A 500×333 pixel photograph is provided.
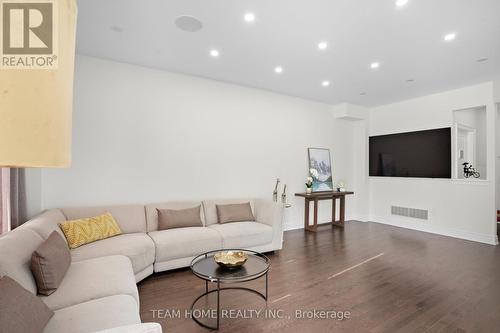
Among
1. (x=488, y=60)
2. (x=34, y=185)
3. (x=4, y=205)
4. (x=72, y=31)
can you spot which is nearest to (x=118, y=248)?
(x=4, y=205)

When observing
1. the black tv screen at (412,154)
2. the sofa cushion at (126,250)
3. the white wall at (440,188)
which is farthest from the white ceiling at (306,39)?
the sofa cushion at (126,250)

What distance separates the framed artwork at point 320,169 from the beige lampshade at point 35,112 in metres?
5.39

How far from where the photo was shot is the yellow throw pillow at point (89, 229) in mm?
2672

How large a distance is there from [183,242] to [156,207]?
813mm

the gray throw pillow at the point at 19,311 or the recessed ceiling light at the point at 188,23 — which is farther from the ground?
the recessed ceiling light at the point at 188,23

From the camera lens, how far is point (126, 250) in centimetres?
265

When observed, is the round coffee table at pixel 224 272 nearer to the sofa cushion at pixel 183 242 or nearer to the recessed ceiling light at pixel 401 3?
the sofa cushion at pixel 183 242

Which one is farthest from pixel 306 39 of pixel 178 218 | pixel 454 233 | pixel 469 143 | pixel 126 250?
pixel 469 143

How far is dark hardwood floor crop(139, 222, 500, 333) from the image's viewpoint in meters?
2.18

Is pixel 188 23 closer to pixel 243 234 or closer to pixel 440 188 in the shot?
pixel 243 234

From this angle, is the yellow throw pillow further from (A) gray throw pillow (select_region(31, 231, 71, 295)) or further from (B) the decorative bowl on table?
(B) the decorative bowl on table

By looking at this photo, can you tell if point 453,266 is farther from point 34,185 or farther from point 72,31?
point 34,185
